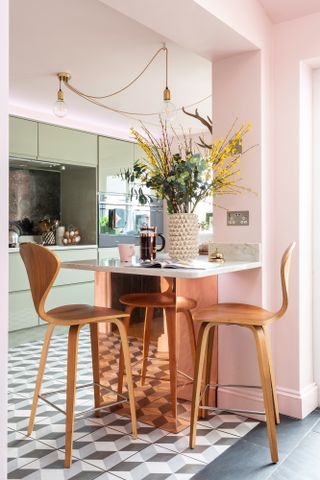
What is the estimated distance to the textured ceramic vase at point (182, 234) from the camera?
8.20ft

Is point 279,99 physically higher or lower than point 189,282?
higher

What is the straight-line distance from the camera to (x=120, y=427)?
7.91 ft

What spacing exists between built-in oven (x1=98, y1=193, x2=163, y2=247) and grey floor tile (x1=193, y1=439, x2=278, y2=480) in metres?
3.25

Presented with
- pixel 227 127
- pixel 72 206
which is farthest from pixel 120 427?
pixel 72 206

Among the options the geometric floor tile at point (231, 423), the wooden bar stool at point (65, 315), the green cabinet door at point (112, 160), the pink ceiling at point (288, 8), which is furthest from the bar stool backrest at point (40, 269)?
the green cabinet door at point (112, 160)

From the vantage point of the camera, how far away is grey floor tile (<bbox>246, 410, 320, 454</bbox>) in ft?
7.36

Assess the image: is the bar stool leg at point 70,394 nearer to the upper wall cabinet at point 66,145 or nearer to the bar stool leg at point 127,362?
the bar stool leg at point 127,362

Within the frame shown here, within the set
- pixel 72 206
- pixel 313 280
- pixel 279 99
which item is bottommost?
pixel 313 280

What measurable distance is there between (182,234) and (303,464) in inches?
49.7

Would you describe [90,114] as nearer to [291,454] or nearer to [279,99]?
[279,99]

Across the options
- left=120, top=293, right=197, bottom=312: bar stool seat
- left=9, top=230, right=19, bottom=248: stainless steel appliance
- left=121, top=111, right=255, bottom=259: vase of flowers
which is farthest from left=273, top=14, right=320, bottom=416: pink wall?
left=9, top=230, right=19, bottom=248: stainless steel appliance

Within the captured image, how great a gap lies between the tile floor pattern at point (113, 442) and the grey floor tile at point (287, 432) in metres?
0.07

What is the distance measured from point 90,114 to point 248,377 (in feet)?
11.4

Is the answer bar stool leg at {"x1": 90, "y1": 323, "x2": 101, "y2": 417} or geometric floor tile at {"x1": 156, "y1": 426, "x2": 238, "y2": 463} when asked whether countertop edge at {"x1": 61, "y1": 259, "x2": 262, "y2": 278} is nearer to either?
bar stool leg at {"x1": 90, "y1": 323, "x2": 101, "y2": 417}
